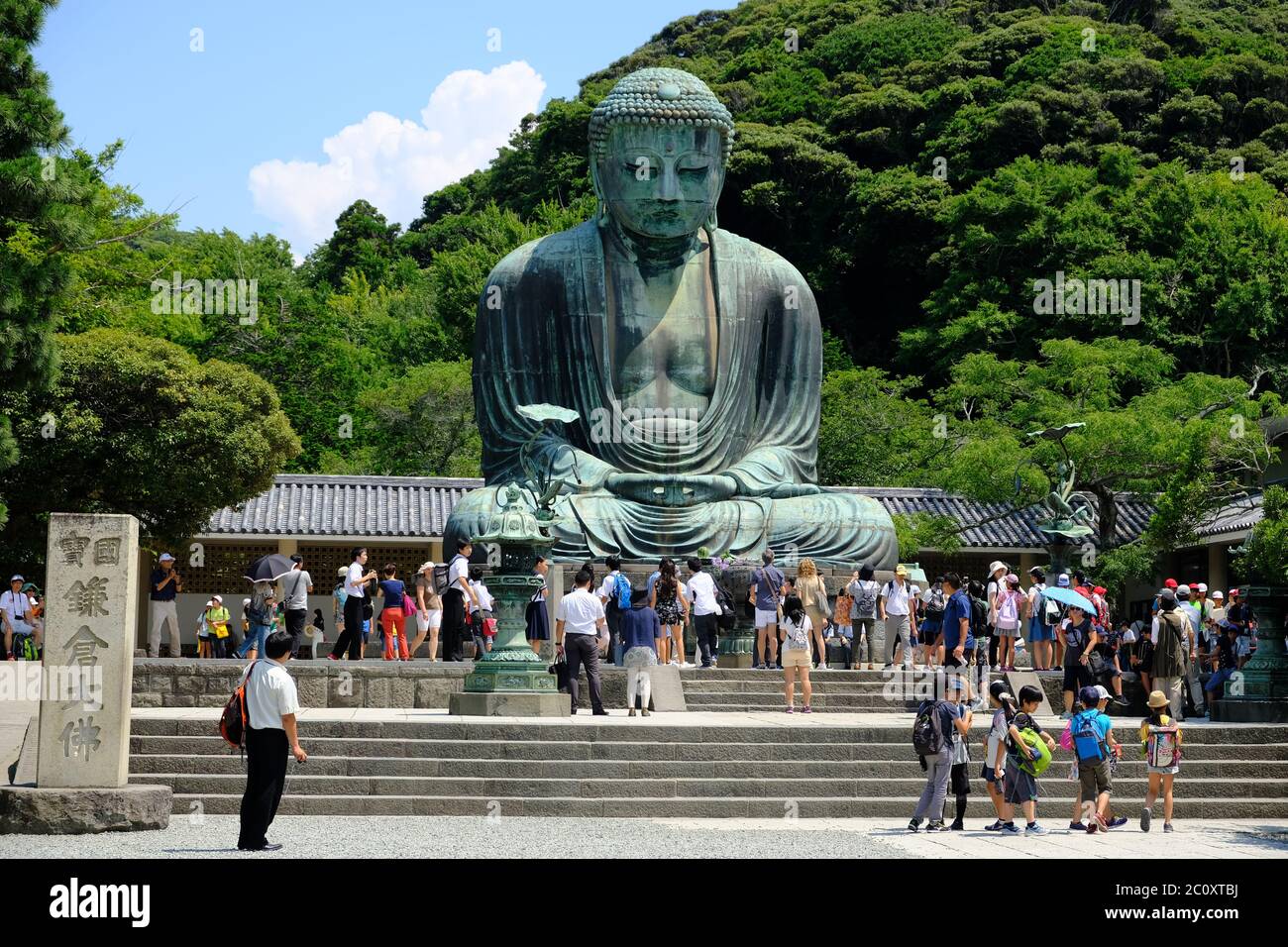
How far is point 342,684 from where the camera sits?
46.4 ft

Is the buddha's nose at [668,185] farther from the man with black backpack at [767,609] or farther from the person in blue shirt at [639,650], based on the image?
the person in blue shirt at [639,650]

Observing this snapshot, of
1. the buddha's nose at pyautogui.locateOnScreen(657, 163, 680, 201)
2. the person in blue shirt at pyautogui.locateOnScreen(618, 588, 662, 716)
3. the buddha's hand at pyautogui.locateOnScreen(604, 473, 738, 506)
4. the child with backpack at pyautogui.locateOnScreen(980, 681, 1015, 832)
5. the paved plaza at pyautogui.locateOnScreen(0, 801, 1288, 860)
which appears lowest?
the paved plaza at pyautogui.locateOnScreen(0, 801, 1288, 860)

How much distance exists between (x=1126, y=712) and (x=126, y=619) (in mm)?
9782

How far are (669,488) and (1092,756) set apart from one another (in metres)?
8.90

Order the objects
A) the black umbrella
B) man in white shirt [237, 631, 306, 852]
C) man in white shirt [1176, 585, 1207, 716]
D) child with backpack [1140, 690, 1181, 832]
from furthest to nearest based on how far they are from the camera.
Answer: the black umbrella
man in white shirt [1176, 585, 1207, 716]
child with backpack [1140, 690, 1181, 832]
man in white shirt [237, 631, 306, 852]

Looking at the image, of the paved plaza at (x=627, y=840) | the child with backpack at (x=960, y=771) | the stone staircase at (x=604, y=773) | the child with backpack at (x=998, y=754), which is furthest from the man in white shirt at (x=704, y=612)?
the child with backpack at (x=998, y=754)

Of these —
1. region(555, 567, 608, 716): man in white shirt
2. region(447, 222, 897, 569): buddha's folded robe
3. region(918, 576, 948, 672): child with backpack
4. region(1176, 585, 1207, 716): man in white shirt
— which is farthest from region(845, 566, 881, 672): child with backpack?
region(555, 567, 608, 716): man in white shirt

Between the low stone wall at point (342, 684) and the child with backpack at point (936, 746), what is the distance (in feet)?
13.3

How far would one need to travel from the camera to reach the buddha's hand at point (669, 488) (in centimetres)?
1897

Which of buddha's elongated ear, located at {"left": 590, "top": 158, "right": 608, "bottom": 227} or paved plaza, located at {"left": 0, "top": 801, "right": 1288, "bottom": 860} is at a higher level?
buddha's elongated ear, located at {"left": 590, "top": 158, "right": 608, "bottom": 227}

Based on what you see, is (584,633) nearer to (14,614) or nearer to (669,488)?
(669,488)

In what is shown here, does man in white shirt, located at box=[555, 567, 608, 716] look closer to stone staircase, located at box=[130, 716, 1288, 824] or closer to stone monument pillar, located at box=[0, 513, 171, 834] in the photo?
stone staircase, located at box=[130, 716, 1288, 824]

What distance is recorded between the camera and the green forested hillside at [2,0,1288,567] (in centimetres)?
2781

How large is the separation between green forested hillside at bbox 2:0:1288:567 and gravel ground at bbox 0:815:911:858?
12.9 m
